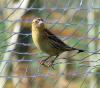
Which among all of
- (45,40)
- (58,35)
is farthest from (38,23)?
(58,35)

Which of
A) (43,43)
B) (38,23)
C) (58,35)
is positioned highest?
(38,23)

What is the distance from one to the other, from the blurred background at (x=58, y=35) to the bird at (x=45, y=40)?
0.05 metres

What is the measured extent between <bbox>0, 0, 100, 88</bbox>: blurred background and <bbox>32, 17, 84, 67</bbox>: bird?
5 cm

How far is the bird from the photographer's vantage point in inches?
163

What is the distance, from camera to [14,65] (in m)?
4.98

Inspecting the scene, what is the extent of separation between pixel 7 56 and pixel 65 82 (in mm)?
769

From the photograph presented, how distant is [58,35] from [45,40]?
668mm

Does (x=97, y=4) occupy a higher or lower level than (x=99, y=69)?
higher

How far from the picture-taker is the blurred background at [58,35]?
410 cm

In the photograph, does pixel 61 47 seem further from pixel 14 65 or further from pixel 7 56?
pixel 14 65

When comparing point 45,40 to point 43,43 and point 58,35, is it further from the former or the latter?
point 58,35

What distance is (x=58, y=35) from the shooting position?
4.86 metres

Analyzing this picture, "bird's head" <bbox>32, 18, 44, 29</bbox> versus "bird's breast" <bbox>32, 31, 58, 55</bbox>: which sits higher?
"bird's head" <bbox>32, 18, 44, 29</bbox>

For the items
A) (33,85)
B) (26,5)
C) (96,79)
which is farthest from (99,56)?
(33,85)
